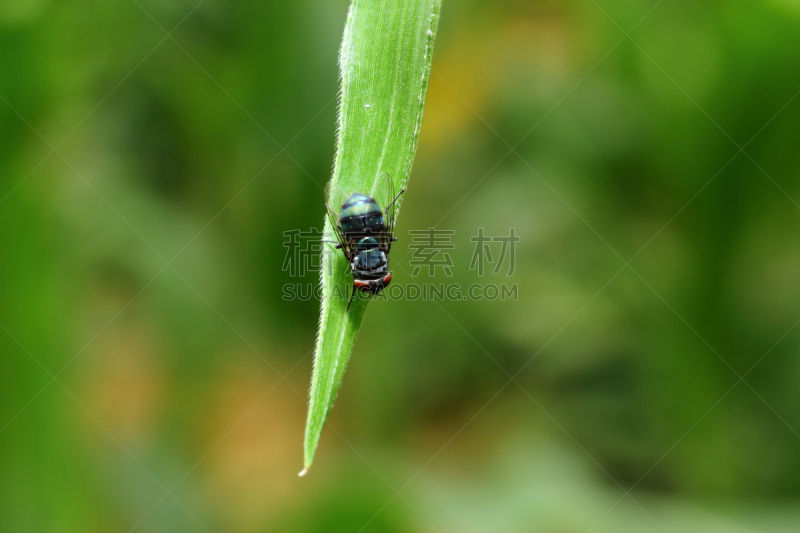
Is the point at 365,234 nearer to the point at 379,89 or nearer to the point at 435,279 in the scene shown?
the point at 379,89

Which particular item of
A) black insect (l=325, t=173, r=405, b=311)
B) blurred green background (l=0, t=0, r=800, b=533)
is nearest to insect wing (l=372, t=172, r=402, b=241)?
black insect (l=325, t=173, r=405, b=311)

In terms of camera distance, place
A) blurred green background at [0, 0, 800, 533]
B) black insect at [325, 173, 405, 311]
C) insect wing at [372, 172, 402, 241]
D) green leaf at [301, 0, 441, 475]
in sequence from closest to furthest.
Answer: green leaf at [301, 0, 441, 475]
insect wing at [372, 172, 402, 241]
black insect at [325, 173, 405, 311]
blurred green background at [0, 0, 800, 533]

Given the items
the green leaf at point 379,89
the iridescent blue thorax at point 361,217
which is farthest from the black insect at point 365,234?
the green leaf at point 379,89

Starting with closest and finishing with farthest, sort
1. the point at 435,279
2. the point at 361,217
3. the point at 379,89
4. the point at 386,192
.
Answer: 1. the point at 379,89
2. the point at 386,192
3. the point at 361,217
4. the point at 435,279

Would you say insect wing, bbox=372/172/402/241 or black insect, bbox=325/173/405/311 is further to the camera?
black insect, bbox=325/173/405/311

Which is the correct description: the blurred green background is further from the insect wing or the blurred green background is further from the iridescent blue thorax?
the insect wing

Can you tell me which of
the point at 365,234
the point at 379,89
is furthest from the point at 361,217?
the point at 379,89

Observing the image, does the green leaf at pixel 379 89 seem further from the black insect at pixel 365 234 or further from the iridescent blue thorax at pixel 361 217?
the iridescent blue thorax at pixel 361 217
